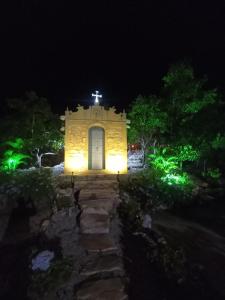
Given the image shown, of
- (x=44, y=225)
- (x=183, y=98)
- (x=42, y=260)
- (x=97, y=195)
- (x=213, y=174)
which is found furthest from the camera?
(x=183, y=98)

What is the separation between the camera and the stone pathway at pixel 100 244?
6418 millimetres

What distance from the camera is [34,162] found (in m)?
23.5

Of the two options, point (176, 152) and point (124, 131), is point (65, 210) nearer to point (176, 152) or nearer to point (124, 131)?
point (124, 131)

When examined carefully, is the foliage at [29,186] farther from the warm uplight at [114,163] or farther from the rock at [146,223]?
the rock at [146,223]

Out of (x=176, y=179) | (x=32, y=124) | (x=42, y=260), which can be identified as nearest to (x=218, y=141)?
(x=176, y=179)

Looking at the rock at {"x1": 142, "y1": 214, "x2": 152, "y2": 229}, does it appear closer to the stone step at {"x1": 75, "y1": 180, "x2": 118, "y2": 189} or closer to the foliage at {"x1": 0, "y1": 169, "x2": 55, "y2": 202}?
the stone step at {"x1": 75, "y1": 180, "x2": 118, "y2": 189}

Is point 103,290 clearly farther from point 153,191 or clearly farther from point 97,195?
point 153,191

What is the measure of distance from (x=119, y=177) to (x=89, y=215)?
4870mm

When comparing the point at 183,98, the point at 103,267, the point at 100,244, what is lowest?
the point at 103,267

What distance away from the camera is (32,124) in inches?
852

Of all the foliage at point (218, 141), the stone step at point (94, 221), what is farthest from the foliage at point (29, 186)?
the foliage at point (218, 141)

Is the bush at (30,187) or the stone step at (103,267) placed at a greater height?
the bush at (30,187)

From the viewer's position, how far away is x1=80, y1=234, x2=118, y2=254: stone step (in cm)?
814

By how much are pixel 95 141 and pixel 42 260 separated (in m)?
10.0
